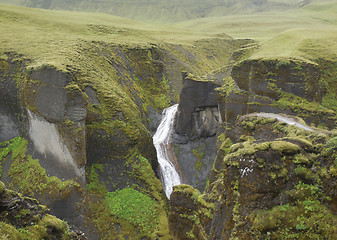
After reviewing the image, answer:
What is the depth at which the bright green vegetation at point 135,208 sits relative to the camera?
21.4 metres

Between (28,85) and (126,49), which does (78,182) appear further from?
(126,49)

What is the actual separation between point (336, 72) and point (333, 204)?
2045 cm

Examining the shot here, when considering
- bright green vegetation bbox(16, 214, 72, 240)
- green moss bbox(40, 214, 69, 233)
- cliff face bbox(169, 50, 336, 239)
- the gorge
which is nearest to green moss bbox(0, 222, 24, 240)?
the gorge

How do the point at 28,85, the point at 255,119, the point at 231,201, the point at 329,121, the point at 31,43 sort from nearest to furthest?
the point at 231,201 → the point at 255,119 → the point at 329,121 → the point at 28,85 → the point at 31,43

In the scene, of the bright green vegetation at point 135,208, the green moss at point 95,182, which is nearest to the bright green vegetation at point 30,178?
the green moss at point 95,182

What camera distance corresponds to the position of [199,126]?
3562 cm

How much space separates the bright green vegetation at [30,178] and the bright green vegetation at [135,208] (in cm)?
354

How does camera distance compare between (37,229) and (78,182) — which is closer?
(37,229)

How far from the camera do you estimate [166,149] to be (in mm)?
35344

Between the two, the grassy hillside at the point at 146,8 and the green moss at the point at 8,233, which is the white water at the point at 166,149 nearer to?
the green moss at the point at 8,233

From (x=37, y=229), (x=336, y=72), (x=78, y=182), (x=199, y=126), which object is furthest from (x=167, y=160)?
(x=37, y=229)

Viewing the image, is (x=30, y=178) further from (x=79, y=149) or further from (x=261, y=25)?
(x=261, y=25)

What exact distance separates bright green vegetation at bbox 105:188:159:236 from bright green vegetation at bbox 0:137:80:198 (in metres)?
3.54

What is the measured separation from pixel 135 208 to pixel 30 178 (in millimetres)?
9260
